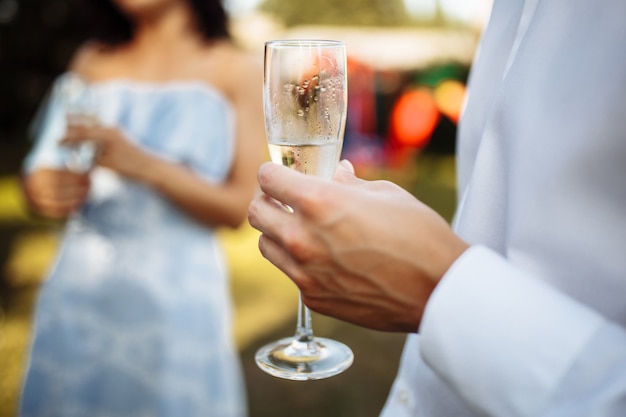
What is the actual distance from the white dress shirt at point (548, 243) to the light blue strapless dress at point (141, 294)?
2.07 metres

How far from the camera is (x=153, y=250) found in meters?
3.05

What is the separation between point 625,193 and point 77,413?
271 centimetres

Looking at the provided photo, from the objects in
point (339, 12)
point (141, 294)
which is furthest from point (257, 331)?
point (339, 12)

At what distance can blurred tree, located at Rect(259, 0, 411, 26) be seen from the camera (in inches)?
1225

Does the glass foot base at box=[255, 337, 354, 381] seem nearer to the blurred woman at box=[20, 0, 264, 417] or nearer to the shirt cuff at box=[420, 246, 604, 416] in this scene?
the shirt cuff at box=[420, 246, 604, 416]

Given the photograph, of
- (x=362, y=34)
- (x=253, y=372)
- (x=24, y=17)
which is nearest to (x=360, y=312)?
(x=253, y=372)

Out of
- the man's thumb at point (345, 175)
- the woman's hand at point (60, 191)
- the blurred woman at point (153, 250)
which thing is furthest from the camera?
the blurred woman at point (153, 250)

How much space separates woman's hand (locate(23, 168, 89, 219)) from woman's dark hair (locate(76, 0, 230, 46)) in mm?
952

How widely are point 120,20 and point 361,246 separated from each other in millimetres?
3012

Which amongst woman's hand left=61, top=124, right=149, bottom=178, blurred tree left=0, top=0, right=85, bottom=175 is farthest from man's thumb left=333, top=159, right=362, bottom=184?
blurred tree left=0, top=0, right=85, bottom=175

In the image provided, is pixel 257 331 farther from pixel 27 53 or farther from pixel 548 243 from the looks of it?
pixel 27 53

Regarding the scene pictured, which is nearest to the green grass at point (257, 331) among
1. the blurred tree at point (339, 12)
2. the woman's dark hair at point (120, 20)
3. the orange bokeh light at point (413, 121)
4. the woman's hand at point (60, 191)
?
the woman's hand at point (60, 191)

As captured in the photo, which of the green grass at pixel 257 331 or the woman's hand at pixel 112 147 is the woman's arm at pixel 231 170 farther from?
the green grass at pixel 257 331

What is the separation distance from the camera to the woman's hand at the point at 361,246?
2.95 feet
